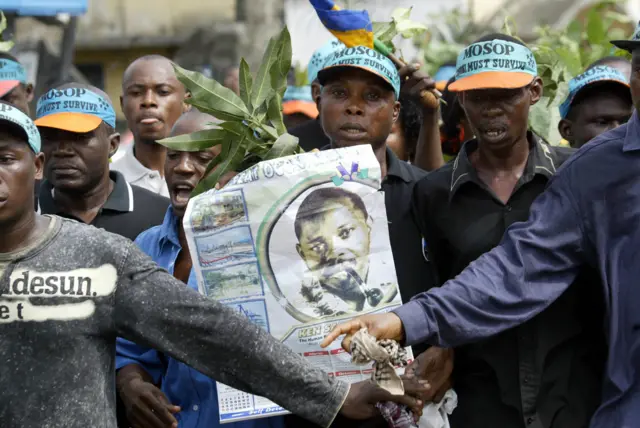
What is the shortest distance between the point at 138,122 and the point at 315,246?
3205 millimetres

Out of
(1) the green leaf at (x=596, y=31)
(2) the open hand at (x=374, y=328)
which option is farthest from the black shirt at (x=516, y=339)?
(1) the green leaf at (x=596, y=31)

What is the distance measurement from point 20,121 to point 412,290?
1.68 m

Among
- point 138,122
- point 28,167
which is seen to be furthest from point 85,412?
point 138,122

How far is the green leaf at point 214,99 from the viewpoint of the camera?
15.0ft

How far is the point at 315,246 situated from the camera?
13.8 feet

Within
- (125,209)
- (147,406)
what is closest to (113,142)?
(125,209)

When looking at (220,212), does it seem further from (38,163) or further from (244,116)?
(38,163)

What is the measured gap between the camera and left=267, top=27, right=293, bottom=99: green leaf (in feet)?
15.5

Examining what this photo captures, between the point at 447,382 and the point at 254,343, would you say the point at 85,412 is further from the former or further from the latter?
the point at 447,382

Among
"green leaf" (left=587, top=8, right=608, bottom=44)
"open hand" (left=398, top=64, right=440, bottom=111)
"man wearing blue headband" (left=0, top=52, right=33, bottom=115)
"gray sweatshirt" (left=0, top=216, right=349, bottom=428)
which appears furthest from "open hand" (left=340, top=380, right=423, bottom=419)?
"green leaf" (left=587, top=8, right=608, bottom=44)

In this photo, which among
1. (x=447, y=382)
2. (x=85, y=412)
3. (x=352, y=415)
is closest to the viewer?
(x=85, y=412)

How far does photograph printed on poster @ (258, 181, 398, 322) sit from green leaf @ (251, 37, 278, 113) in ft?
2.01

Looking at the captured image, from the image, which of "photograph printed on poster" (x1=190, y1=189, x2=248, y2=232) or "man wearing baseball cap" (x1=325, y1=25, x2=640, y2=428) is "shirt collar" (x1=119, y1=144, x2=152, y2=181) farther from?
"man wearing baseball cap" (x1=325, y1=25, x2=640, y2=428)

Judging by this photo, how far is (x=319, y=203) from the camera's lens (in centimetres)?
422
